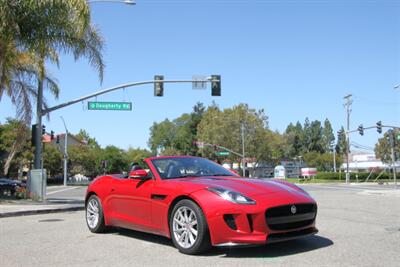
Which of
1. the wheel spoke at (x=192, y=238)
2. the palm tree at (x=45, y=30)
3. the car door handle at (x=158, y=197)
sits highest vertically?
the palm tree at (x=45, y=30)

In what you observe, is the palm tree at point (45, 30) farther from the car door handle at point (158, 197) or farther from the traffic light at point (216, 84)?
the car door handle at point (158, 197)

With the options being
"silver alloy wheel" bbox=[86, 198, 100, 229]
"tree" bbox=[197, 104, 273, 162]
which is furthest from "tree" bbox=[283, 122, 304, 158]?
"silver alloy wheel" bbox=[86, 198, 100, 229]

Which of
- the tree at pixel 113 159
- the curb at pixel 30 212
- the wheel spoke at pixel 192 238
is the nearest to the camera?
the wheel spoke at pixel 192 238

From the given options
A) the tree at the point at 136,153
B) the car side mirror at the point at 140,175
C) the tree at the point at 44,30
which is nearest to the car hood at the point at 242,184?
the car side mirror at the point at 140,175

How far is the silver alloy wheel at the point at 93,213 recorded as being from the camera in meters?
9.10

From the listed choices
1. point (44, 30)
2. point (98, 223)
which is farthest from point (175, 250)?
point (44, 30)

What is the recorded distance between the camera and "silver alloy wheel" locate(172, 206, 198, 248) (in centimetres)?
667

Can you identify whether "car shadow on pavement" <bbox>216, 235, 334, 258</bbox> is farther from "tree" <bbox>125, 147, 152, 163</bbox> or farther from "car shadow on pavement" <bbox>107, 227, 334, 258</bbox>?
"tree" <bbox>125, 147, 152, 163</bbox>

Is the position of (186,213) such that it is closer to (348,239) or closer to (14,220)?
(348,239)

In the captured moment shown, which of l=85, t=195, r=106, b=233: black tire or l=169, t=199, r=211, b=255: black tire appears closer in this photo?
l=169, t=199, r=211, b=255: black tire

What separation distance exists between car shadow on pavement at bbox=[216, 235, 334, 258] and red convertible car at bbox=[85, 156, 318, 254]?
23 cm

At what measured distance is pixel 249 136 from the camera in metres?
71.5

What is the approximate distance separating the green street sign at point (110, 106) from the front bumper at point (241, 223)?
20.3m

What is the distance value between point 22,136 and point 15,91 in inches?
90.5
